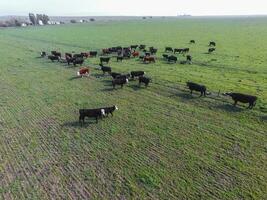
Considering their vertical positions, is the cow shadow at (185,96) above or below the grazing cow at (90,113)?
below

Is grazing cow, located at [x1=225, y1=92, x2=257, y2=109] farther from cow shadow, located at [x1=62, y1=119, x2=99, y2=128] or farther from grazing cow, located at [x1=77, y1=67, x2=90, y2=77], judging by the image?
grazing cow, located at [x1=77, y1=67, x2=90, y2=77]

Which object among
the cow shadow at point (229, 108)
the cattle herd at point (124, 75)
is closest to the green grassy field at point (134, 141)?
the cow shadow at point (229, 108)

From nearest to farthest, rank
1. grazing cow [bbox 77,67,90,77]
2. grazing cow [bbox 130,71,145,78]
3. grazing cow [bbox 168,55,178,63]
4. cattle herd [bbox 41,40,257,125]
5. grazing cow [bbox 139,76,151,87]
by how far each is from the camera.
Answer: cattle herd [bbox 41,40,257,125]
grazing cow [bbox 139,76,151,87]
grazing cow [bbox 130,71,145,78]
grazing cow [bbox 77,67,90,77]
grazing cow [bbox 168,55,178,63]

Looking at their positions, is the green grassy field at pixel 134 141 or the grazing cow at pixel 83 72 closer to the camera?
the green grassy field at pixel 134 141

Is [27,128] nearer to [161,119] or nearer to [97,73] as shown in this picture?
[161,119]

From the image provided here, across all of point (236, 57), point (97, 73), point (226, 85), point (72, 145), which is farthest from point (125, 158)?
point (236, 57)

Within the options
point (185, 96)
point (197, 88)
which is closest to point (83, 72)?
point (185, 96)

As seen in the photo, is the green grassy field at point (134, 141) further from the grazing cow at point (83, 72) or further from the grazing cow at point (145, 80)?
the grazing cow at point (83, 72)

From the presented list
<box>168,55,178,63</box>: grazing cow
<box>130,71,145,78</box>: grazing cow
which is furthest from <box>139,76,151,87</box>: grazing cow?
<box>168,55,178,63</box>: grazing cow
